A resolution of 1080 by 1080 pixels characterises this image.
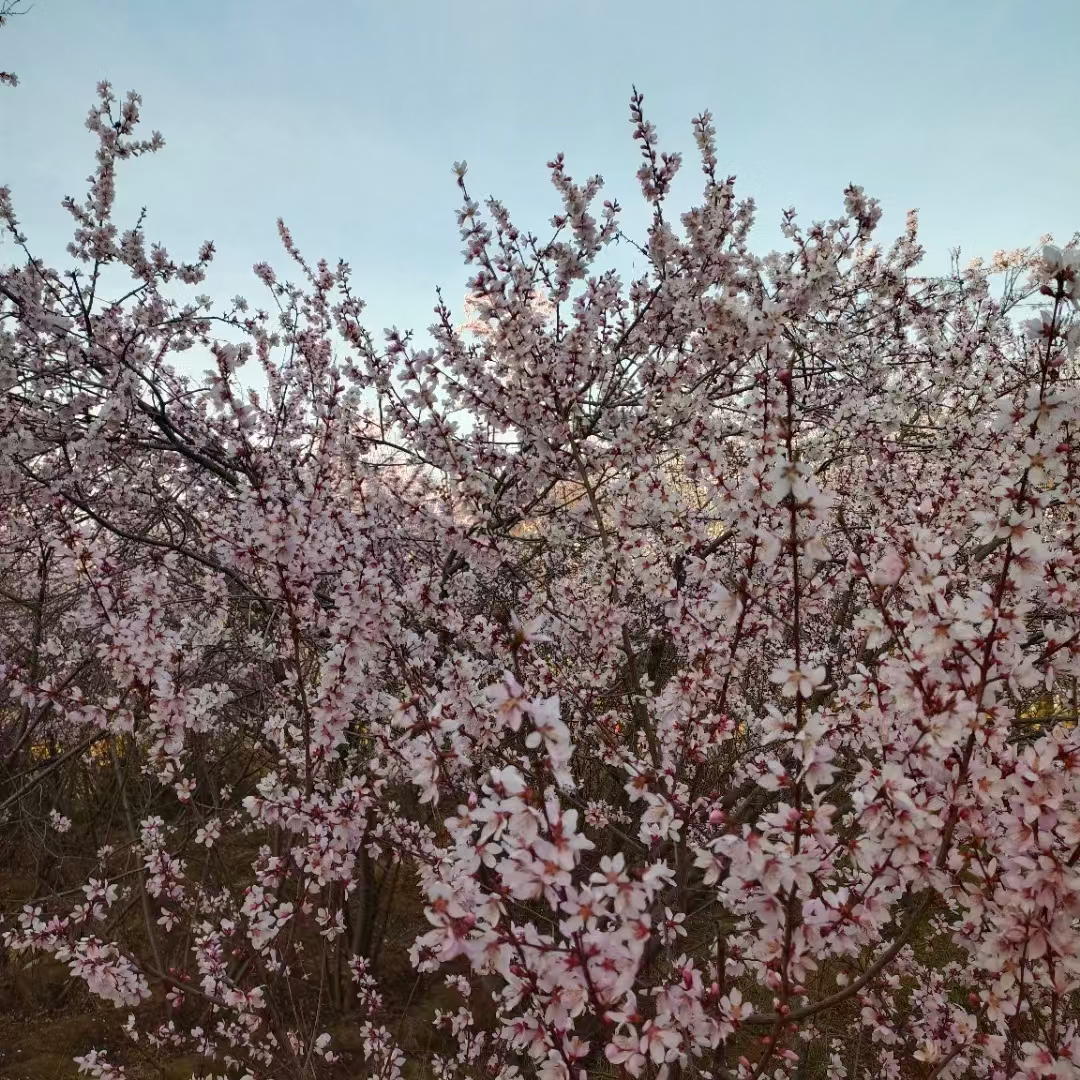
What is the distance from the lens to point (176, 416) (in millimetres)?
5312

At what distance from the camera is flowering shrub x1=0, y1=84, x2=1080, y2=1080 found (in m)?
1.76

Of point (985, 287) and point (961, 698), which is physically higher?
point (985, 287)

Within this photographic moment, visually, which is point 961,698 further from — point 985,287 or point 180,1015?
point 985,287

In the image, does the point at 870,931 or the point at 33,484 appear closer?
the point at 870,931

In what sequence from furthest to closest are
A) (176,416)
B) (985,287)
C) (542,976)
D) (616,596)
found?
(985,287)
(176,416)
(616,596)
(542,976)

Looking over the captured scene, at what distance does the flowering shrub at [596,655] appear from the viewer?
176 centimetres

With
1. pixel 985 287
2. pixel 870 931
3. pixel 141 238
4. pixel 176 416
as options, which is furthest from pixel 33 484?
pixel 985 287

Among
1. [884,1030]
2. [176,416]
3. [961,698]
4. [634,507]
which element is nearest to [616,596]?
[634,507]

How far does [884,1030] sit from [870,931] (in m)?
2.29

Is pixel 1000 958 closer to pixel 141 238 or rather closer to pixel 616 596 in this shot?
pixel 616 596

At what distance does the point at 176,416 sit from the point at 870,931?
5.63 metres

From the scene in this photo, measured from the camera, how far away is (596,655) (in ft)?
14.5

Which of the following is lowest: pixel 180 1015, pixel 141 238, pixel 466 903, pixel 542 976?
pixel 180 1015

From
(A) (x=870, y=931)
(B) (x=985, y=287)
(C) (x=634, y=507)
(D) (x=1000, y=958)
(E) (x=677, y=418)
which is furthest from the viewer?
(B) (x=985, y=287)
